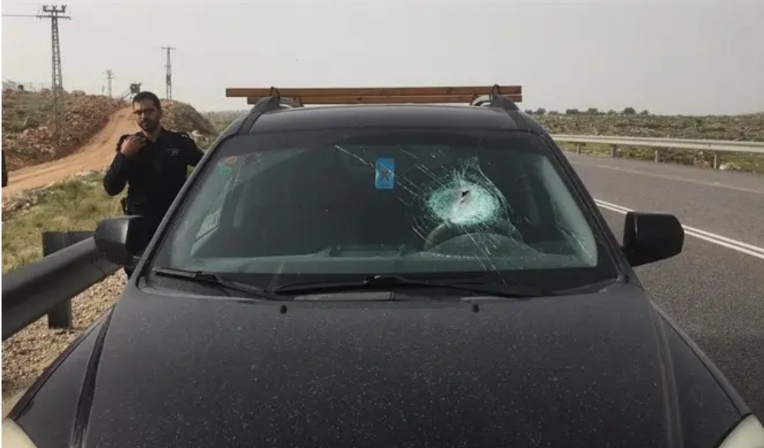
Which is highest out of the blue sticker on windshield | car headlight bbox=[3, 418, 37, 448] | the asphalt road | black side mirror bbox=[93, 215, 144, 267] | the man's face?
the man's face

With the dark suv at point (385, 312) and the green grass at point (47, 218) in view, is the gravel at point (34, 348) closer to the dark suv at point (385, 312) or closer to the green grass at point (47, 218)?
the dark suv at point (385, 312)

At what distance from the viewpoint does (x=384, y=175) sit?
3.60 metres

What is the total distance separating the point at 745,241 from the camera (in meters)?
11.7

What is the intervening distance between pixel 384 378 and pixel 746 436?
900 millimetres

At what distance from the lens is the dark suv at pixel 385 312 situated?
219 centimetres

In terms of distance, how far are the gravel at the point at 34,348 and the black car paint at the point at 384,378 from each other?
300 centimetres

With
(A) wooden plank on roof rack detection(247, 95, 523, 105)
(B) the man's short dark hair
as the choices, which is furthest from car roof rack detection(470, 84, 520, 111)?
(B) the man's short dark hair

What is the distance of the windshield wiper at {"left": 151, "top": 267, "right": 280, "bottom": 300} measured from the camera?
300 cm

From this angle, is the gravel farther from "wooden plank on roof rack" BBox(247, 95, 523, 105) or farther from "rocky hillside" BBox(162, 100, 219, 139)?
A: "rocky hillside" BBox(162, 100, 219, 139)

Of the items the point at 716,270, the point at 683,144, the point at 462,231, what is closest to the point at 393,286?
the point at 462,231

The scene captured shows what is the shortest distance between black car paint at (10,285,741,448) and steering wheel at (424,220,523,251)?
566mm

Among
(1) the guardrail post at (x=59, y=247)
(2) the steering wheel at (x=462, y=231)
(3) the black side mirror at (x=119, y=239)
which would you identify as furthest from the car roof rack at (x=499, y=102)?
(1) the guardrail post at (x=59, y=247)

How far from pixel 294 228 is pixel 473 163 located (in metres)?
0.79

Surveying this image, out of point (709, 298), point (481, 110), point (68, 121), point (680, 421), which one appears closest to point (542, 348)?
point (680, 421)
